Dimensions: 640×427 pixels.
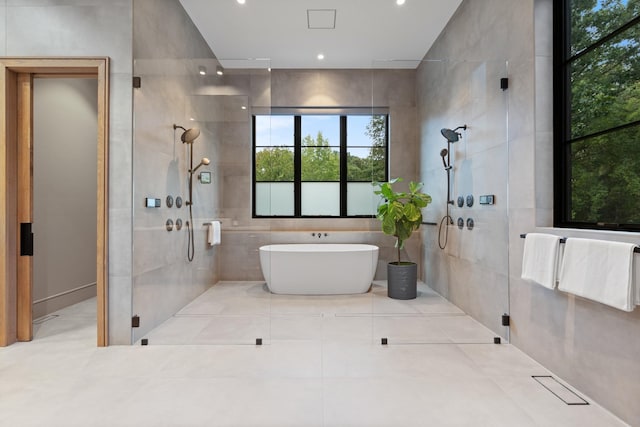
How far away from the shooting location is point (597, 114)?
2074 millimetres

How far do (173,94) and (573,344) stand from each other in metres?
3.39

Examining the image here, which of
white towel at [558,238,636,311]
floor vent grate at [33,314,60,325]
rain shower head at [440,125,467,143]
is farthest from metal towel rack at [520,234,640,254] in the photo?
floor vent grate at [33,314,60,325]

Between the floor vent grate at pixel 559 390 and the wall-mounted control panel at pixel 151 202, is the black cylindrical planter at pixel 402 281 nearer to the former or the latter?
the floor vent grate at pixel 559 390

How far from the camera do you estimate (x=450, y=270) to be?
11.2 ft

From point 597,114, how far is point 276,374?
8.10 feet

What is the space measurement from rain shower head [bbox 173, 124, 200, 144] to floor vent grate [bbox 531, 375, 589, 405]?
299 cm

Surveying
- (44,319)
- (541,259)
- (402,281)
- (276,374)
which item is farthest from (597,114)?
(44,319)

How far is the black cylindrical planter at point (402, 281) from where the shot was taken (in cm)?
351

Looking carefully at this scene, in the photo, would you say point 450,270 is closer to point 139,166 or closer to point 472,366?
point 472,366

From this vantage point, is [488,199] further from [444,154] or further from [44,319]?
[44,319]

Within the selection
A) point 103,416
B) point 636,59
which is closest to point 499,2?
point 636,59

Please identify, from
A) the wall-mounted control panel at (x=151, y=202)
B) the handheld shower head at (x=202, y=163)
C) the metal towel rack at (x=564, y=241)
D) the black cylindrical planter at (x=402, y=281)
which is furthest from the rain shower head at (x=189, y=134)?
the metal towel rack at (x=564, y=241)

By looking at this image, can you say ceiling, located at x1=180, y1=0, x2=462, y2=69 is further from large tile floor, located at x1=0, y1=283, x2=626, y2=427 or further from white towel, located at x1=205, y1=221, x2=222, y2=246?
large tile floor, located at x1=0, y1=283, x2=626, y2=427

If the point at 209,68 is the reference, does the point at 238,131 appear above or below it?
below
